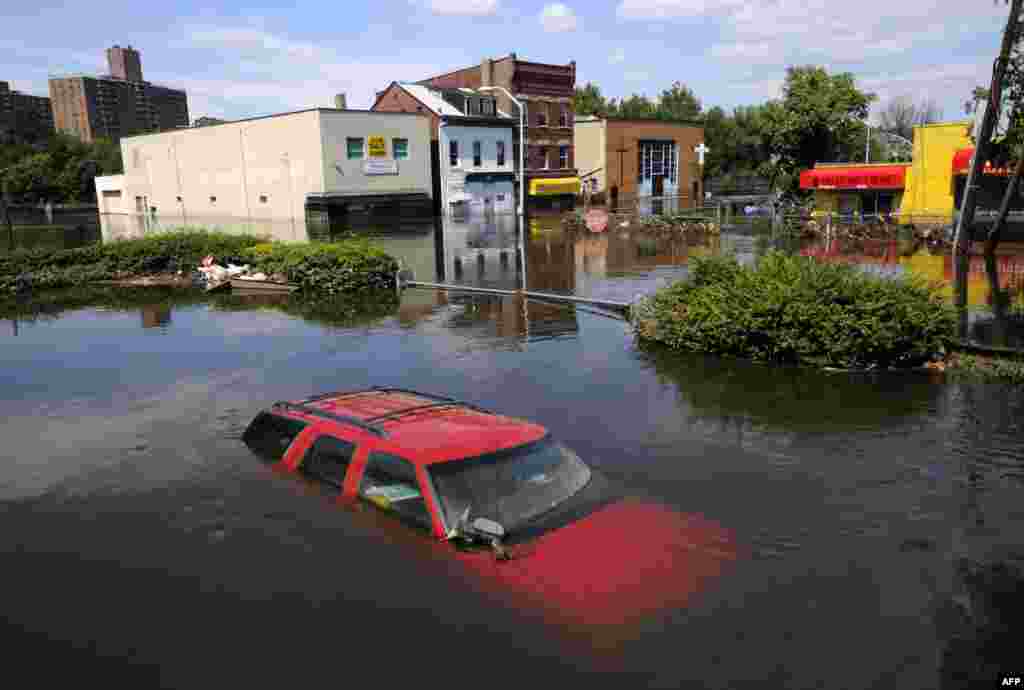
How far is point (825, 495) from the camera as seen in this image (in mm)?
8758

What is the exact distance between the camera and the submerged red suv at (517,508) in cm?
634

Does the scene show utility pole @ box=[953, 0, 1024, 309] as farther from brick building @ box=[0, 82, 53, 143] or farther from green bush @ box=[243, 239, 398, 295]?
brick building @ box=[0, 82, 53, 143]

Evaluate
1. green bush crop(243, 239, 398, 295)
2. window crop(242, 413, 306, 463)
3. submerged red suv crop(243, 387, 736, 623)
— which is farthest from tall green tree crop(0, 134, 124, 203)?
submerged red suv crop(243, 387, 736, 623)

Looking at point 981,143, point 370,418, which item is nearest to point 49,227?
point 370,418

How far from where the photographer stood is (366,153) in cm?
5072

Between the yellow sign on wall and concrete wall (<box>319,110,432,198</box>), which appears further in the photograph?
the yellow sign on wall

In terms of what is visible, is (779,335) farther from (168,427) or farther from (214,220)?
(214,220)

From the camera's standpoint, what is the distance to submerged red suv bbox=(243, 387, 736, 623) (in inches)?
250

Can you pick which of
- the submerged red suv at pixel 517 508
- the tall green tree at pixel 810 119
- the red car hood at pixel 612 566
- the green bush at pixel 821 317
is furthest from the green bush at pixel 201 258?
the tall green tree at pixel 810 119

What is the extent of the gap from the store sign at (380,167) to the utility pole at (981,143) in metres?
40.8

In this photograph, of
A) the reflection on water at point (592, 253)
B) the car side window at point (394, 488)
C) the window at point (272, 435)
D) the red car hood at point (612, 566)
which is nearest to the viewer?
the red car hood at point (612, 566)

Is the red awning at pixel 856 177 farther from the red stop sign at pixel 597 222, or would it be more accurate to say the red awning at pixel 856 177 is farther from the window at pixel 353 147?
the window at pixel 353 147

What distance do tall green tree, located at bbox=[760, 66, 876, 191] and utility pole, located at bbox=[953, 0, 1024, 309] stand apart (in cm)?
5120

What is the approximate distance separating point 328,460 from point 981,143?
13.0m
